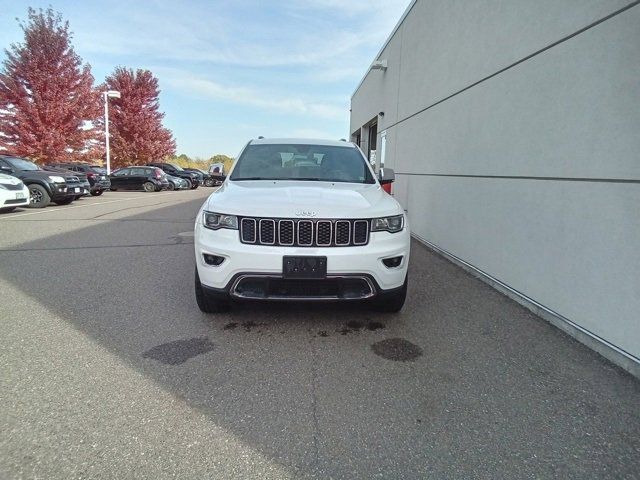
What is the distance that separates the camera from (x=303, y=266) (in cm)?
310

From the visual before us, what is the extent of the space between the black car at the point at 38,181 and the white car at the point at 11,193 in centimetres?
166

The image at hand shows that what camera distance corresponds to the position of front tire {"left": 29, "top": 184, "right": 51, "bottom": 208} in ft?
42.5

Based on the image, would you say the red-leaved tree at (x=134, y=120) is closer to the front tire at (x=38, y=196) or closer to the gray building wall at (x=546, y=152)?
the front tire at (x=38, y=196)

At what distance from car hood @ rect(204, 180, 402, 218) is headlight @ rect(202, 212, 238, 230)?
5 cm

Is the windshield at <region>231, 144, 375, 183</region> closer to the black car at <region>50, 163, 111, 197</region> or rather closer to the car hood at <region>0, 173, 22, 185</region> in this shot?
the car hood at <region>0, 173, 22, 185</region>

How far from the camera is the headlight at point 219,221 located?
3230 mm

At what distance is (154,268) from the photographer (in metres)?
5.64

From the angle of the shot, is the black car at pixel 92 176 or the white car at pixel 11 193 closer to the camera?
the white car at pixel 11 193

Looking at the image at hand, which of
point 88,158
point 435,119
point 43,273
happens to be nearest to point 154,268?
point 43,273

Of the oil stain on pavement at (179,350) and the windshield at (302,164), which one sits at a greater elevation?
the windshield at (302,164)

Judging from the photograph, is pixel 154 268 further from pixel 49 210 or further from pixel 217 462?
pixel 49 210

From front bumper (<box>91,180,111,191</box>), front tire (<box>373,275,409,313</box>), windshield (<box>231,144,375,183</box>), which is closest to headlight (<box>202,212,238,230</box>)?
windshield (<box>231,144,375,183</box>)

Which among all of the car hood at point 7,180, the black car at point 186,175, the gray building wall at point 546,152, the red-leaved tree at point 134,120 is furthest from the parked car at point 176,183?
the gray building wall at point 546,152

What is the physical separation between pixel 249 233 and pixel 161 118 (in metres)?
39.5
